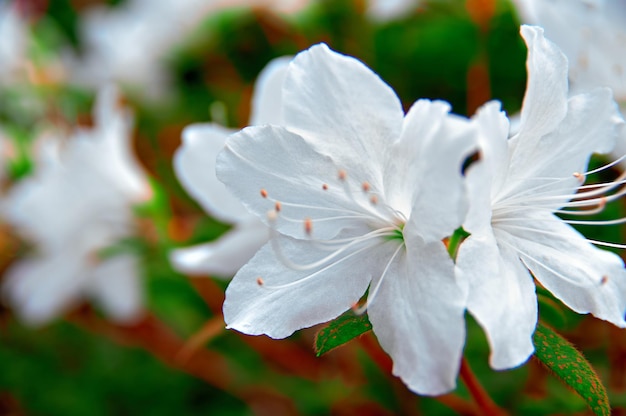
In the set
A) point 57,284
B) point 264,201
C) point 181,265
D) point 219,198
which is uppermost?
point 264,201

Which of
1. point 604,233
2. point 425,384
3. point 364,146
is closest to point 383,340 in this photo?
point 425,384

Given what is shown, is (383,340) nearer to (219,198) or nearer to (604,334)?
(219,198)

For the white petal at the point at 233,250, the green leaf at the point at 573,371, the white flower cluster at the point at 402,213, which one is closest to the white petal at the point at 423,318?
the white flower cluster at the point at 402,213

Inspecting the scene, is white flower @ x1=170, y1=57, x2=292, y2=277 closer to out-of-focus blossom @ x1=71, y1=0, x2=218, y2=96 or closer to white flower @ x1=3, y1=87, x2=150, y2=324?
white flower @ x1=3, y1=87, x2=150, y2=324

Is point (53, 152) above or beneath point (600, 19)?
beneath

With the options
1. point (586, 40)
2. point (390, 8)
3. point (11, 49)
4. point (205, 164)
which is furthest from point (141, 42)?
point (586, 40)

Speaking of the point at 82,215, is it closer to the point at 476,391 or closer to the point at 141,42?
the point at 141,42

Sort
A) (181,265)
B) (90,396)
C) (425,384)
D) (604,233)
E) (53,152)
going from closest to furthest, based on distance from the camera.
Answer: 1. (425,384)
2. (604,233)
3. (181,265)
4. (53,152)
5. (90,396)
